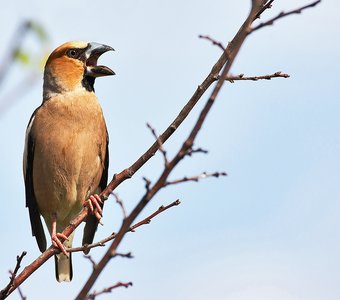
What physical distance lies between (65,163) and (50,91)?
3.06 feet

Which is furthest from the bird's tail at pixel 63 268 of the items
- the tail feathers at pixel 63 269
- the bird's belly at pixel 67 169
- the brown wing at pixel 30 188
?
the bird's belly at pixel 67 169

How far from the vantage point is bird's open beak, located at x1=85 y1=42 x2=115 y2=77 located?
6363mm

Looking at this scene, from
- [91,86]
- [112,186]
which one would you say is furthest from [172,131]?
[91,86]

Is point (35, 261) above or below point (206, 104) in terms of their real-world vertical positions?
above

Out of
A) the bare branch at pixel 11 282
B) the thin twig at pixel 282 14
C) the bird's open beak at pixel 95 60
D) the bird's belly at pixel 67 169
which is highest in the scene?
the bird's open beak at pixel 95 60

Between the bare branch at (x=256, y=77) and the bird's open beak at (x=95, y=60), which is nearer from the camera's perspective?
the bare branch at (x=256, y=77)

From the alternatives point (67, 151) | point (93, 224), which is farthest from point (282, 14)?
point (93, 224)

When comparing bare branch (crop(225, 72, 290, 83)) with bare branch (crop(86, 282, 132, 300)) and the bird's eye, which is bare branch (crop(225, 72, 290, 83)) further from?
the bird's eye

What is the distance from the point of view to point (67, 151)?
6.20m

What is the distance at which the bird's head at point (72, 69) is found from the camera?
6.72 metres

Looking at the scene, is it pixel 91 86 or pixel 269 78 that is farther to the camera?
pixel 91 86

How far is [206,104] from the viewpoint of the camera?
221cm

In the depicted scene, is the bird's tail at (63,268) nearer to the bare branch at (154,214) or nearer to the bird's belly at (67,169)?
the bird's belly at (67,169)

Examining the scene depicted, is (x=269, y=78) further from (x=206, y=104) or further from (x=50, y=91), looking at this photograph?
(x=50, y=91)
